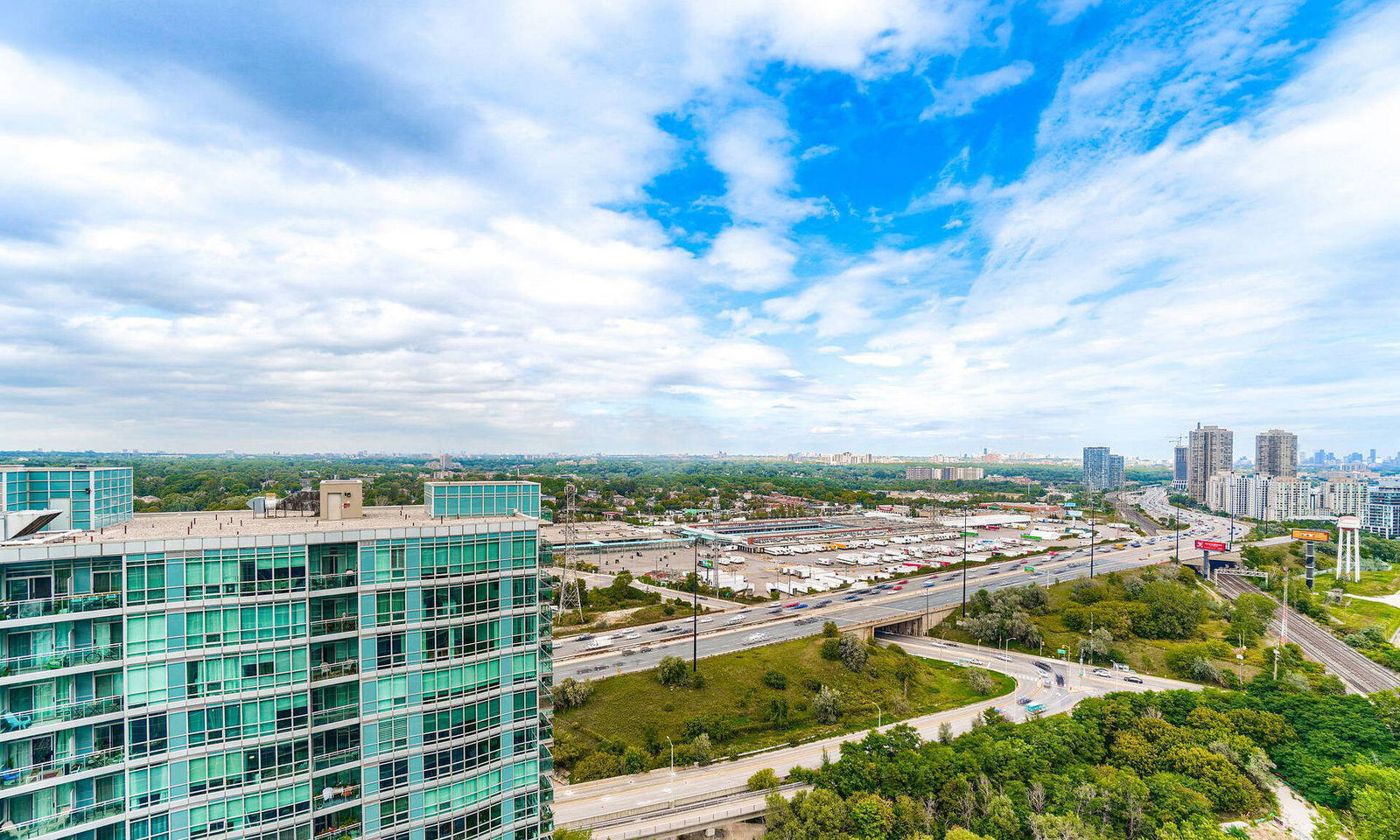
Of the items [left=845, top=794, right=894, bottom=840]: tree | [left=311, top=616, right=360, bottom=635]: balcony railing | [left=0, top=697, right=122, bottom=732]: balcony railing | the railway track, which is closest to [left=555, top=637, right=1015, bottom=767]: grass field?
[left=845, top=794, right=894, bottom=840]: tree

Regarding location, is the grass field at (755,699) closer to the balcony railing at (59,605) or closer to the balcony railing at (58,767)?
the balcony railing at (58,767)

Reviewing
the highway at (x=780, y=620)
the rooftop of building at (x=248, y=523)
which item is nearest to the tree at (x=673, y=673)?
the highway at (x=780, y=620)

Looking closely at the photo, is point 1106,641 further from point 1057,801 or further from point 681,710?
point 681,710

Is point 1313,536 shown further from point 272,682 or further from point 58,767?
point 58,767

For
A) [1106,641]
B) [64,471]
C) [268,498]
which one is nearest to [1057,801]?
[1106,641]

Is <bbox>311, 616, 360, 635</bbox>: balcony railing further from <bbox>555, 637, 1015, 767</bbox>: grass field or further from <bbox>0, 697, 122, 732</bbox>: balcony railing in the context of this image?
<bbox>555, 637, 1015, 767</bbox>: grass field

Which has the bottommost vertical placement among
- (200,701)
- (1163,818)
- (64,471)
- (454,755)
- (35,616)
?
(1163,818)

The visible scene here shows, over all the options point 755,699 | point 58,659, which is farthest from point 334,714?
point 755,699

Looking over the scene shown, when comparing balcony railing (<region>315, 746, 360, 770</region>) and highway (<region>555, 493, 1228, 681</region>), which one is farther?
highway (<region>555, 493, 1228, 681</region>)
